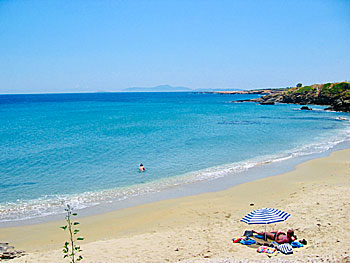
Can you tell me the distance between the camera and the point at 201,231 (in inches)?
474

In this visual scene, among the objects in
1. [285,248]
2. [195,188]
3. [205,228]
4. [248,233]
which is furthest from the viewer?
[195,188]

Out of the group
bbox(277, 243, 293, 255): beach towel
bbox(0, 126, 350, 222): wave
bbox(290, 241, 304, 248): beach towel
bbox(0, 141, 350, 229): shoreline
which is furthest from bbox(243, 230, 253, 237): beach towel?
bbox(0, 126, 350, 222): wave

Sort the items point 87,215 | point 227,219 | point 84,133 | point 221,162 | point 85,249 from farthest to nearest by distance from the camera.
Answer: point 84,133 < point 221,162 < point 87,215 < point 227,219 < point 85,249

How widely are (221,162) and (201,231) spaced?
13165 mm

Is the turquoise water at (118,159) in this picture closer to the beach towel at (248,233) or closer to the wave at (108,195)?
the wave at (108,195)

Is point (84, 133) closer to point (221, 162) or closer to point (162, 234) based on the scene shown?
point (221, 162)

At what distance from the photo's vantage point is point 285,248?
9.72m

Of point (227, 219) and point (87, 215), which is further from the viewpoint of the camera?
point (87, 215)

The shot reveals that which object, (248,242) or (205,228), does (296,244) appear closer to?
(248,242)

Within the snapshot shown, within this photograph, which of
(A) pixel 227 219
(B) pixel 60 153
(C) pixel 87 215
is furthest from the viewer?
(B) pixel 60 153

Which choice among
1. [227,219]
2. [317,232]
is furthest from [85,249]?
[317,232]

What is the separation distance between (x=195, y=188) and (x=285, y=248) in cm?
923

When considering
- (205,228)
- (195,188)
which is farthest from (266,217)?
(195,188)

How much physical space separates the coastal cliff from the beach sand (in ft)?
215
